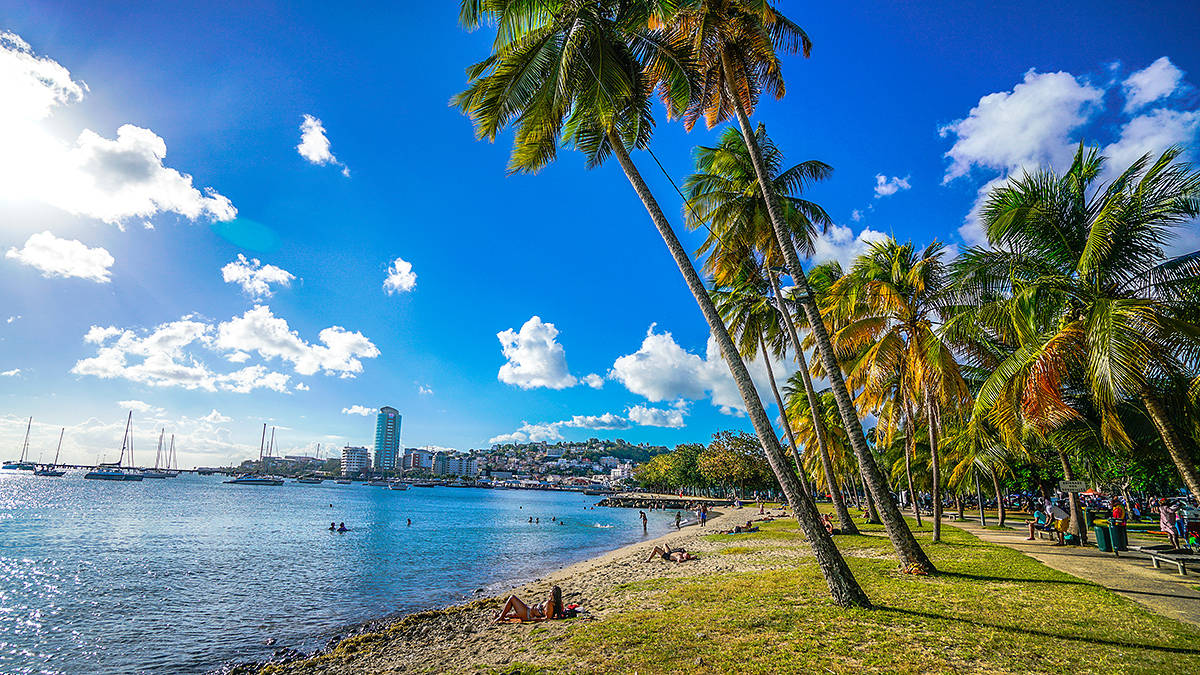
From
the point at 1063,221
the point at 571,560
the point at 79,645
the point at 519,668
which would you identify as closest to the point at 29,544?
the point at 79,645

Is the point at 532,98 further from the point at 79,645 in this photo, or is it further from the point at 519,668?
the point at 79,645

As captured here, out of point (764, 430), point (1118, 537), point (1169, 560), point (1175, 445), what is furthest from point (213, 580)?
point (1118, 537)

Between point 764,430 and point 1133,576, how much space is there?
8.92 meters

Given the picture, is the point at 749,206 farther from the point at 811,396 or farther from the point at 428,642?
the point at 428,642

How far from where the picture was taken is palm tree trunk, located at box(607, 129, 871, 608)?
26.9 ft

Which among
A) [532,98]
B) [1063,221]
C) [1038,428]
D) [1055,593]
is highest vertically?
[532,98]

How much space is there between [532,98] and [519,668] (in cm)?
994

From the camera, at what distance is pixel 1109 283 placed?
30.3 feet

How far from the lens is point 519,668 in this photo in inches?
279

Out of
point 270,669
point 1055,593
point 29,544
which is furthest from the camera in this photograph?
point 29,544

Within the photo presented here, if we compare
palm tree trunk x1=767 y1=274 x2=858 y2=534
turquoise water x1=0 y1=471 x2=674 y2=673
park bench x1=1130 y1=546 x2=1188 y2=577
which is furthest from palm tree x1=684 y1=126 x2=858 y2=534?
turquoise water x1=0 y1=471 x2=674 y2=673

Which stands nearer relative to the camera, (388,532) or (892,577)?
(892,577)

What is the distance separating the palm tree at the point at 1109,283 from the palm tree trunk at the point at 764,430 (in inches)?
196

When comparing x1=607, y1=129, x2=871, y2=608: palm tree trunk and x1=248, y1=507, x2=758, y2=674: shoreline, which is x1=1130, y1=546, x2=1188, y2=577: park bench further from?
x1=248, y1=507, x2=758, y2=674: shoreline
